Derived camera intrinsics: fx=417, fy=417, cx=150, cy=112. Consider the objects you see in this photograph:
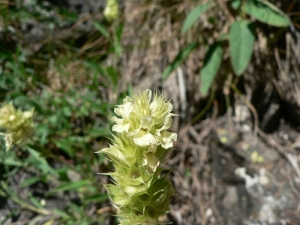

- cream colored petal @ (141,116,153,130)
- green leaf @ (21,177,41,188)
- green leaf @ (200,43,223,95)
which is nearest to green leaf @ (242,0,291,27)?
green leaf @ (200,43,223,95)

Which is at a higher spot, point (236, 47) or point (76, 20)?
point (76, 20)

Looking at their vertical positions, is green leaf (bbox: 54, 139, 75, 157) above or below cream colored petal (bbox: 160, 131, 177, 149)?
below

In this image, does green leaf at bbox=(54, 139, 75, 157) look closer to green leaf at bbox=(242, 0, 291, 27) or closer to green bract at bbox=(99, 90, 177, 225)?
green bract at bbox=(99, 90, 177, 225)

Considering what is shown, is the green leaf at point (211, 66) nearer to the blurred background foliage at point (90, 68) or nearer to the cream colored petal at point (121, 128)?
the blurred background foliage at point (90, 68)

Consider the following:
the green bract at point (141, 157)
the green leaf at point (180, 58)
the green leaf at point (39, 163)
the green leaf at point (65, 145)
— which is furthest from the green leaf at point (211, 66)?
the green bract at point (141, 157)

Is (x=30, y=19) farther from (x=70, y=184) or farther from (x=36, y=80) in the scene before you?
(x=70, y=184)

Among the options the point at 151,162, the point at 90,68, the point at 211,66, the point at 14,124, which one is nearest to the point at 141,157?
the point at 151,162

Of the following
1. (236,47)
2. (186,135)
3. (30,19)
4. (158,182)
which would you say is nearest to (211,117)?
(186,135)
